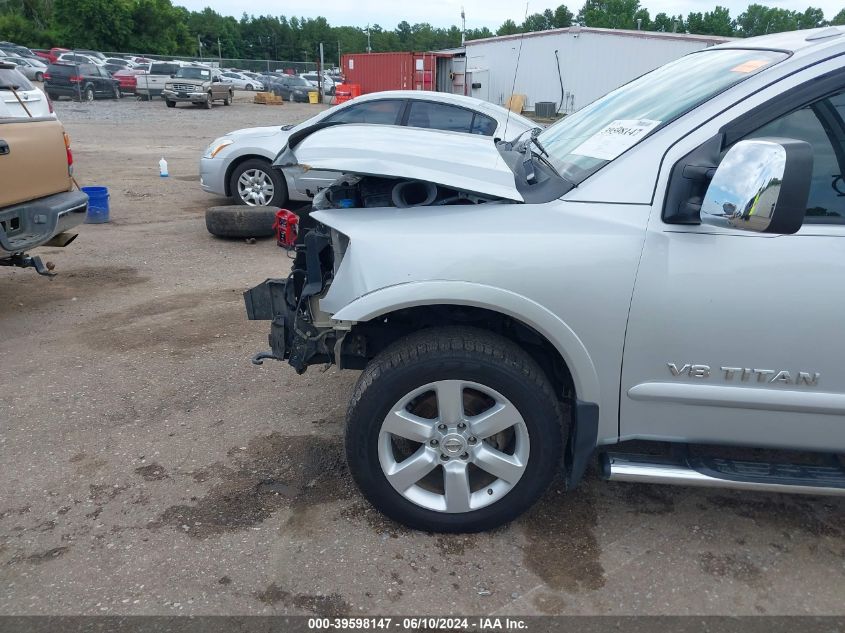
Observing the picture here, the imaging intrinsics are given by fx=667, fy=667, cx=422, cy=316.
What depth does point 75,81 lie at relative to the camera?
30188 millimetres

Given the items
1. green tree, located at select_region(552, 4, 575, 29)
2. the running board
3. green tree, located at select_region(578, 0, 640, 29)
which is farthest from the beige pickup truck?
green tree, located at select_region(578, 0, 640, 29)

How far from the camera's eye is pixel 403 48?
88625 millimetres

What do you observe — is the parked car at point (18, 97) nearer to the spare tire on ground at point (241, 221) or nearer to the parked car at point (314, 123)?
the spare tire on ground at point (241, 221)

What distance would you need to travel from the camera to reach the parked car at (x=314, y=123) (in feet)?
24.3

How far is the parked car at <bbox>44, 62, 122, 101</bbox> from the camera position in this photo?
30234mm

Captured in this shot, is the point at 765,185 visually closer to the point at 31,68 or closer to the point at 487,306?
the point at 487,306

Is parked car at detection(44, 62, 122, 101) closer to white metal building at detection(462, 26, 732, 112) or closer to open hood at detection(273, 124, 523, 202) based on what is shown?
white metal building at detection(462, 26, 732, 112)

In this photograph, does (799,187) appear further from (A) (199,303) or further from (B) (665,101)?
(A) (199,303)

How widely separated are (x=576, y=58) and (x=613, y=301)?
Answer: 87.2ft

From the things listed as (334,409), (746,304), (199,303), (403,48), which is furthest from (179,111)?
(403,48)

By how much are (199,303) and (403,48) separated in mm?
90303

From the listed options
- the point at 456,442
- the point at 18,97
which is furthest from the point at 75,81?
the point at 456,442

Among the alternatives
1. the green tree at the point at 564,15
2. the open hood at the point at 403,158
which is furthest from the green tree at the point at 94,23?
the open hood at the point at 403,158

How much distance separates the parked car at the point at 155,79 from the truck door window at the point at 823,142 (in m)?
35.3
